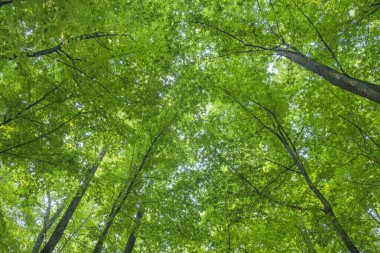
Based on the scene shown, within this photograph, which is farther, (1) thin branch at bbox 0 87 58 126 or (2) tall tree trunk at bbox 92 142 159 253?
(2) tall tree trunk at bbox 92 142 159 253

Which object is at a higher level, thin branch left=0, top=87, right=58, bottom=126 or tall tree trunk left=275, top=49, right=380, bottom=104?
tall tree trunk left=275, top=49, right=380, bottom=104

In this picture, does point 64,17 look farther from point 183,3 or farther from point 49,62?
point 183,3

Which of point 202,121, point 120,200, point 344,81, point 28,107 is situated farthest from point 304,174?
point 28,107

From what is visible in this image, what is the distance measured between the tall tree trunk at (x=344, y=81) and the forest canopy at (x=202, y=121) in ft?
0.09

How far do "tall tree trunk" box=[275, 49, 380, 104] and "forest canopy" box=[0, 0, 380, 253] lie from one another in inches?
1.1

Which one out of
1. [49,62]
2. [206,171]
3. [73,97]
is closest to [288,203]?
[206,171]

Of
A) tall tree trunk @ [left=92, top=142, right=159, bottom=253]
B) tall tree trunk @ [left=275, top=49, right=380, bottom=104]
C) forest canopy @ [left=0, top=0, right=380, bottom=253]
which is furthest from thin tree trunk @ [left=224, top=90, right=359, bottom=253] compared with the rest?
tall tree trunk @ [left=92, top=142, right=159, bottom=253]

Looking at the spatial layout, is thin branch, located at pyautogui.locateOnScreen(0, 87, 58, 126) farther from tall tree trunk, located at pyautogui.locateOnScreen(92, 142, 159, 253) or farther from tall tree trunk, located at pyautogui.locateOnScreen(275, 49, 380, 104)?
tall tree trunk, located at pyautogui.locateOnScreen(275, 49, 380, 104)

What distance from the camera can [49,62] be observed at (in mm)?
5887

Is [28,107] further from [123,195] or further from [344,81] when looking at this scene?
[344,81]

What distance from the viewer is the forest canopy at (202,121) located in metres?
5.47

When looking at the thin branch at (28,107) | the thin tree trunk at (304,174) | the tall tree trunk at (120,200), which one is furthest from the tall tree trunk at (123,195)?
the thin branch at (28,107)

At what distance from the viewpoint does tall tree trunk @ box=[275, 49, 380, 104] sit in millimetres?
3816

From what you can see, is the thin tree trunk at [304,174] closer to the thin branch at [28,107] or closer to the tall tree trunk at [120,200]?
the tall tree trunk at [120,200]
